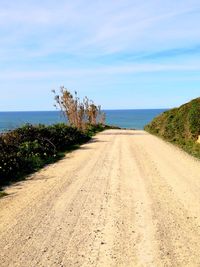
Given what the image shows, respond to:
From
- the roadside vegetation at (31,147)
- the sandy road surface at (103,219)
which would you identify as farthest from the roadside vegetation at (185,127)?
the sandy road surface at (103,219)

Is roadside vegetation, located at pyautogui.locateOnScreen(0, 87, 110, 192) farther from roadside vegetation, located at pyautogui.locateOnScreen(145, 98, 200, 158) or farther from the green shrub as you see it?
roadside vegetation, located at pyautogui.locateOnScreen(145, 98, 200, 158)

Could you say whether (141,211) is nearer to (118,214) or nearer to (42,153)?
(118,214)

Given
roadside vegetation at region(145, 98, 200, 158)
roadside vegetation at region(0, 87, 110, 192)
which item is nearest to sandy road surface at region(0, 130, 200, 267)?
roadside vegetation at region(0, 87, 110, 192)

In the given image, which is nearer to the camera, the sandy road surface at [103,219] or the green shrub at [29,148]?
the sandy road surface at [103,219]

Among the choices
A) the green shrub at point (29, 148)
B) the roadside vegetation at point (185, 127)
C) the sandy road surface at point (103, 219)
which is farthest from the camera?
the roadside vegetation at point (185, 127)

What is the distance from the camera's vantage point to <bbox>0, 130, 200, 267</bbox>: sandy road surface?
24.7 ft

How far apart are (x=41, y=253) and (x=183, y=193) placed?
19.5 feet

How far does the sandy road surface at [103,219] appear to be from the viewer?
24.7ft

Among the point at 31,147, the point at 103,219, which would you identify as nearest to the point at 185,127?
the point at 31,147

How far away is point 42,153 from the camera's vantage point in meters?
22.3

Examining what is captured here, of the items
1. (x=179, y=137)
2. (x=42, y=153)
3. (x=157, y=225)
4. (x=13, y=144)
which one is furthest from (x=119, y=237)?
(x=179, y=137)

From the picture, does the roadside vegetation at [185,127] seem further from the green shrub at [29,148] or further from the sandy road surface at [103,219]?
the sandy road surface at [103,219]

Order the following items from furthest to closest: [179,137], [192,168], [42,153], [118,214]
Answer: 1. [179,137]
2. [42,153]
3. [192,168]
4. [118,214]

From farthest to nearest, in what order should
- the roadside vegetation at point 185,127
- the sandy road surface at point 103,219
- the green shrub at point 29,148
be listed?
the roadside vegetation at point 185,127 → the green shrub at point 29,148 → the sandy road surface at point 103,219
